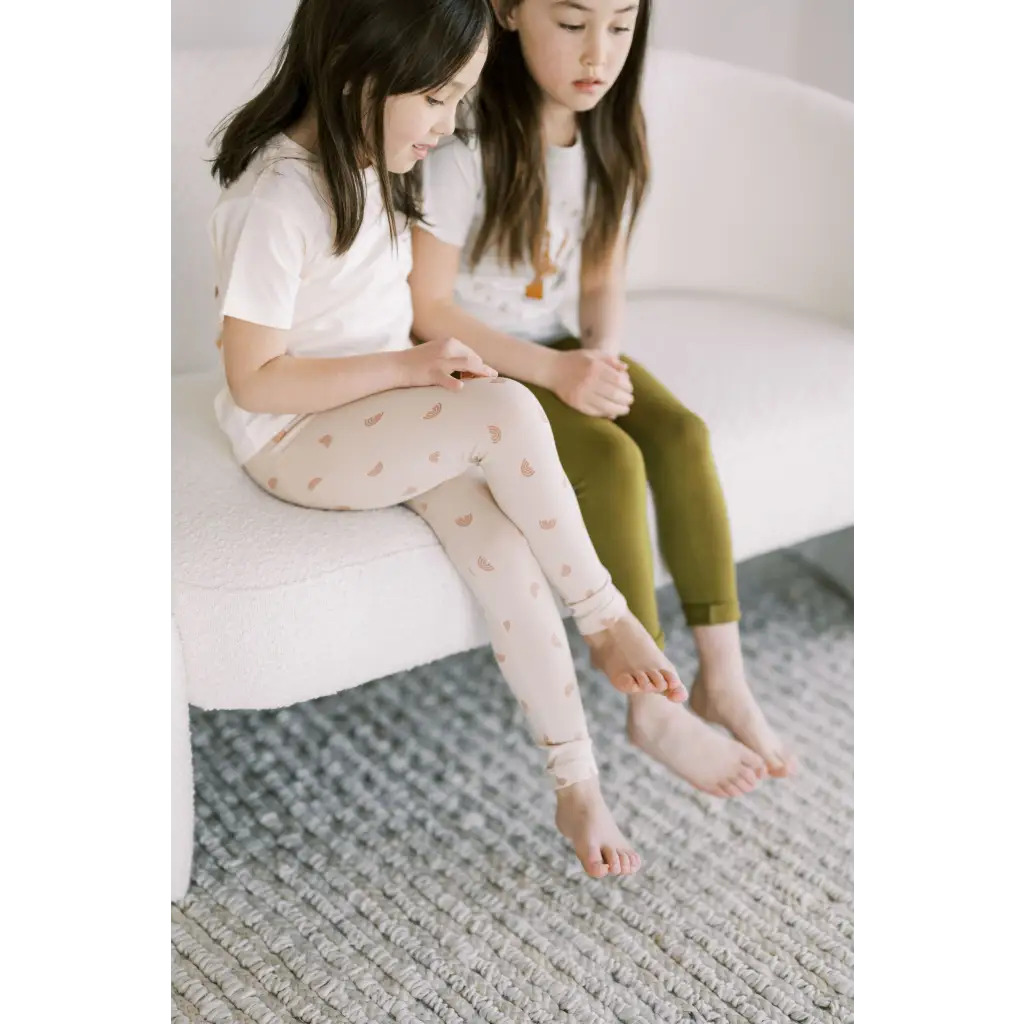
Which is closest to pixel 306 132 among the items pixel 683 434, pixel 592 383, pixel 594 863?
pixel 592 383

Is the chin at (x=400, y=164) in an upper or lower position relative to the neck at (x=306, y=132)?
lower

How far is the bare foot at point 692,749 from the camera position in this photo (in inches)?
43.4

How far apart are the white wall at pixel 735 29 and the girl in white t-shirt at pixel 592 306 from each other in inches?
3.6

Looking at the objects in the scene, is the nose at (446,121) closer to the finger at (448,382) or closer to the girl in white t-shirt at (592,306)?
the girl in white t-shirt at (592,306)

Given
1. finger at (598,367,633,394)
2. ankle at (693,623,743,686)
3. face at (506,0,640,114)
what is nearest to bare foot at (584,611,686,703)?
ankle at (693,623,743,686)

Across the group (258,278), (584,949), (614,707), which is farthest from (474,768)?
(258,278)

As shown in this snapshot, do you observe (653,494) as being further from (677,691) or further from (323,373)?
(323,373)

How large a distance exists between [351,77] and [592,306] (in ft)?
1.14

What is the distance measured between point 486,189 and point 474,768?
0.61 m

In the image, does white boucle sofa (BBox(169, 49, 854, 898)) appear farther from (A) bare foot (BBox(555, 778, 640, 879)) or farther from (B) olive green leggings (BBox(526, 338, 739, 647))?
(A) bare foot (BBox(555, 778, 640, 879))

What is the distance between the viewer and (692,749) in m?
1.10

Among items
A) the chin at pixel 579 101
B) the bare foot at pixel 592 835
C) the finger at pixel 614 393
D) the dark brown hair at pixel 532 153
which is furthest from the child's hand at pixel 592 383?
the bare foot at pixel 592 835

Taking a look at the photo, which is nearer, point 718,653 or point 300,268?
point 300,268
